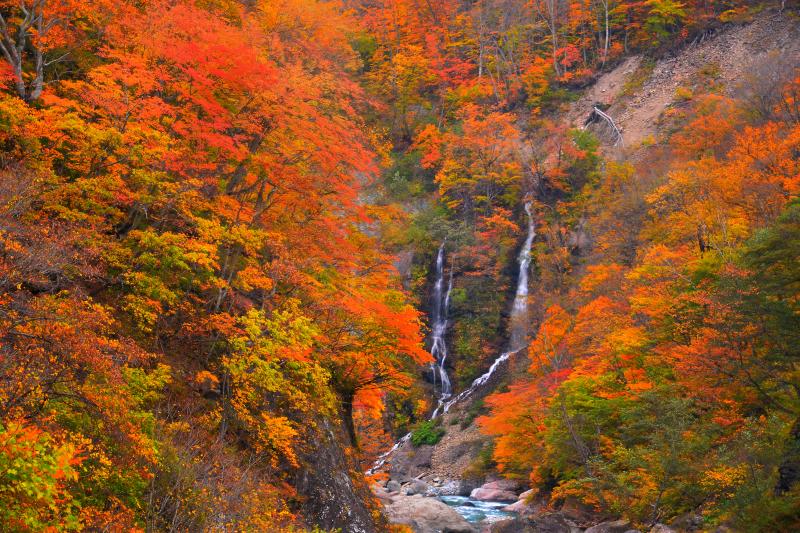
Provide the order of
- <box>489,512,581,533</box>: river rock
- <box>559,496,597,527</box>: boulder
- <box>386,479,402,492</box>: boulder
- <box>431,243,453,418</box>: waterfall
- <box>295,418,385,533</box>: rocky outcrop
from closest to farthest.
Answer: <box>295,418,385,533</box>: rocky outcrop → <box>489,512,581,533</box>: river rock → <box>559,496,597,527</box>: boulder → <box>386,479,402,492</box>: boulder → <box>431,243,453,418</box>: waterfall

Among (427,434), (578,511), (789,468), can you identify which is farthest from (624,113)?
(789,468)

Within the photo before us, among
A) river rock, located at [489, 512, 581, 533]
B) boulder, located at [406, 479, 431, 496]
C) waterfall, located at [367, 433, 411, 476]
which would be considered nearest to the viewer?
river rock, located at [489, 512, 581, 533]

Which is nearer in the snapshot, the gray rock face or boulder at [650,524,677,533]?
boulder at [650,524,677,533]

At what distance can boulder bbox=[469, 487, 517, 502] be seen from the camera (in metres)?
28.2

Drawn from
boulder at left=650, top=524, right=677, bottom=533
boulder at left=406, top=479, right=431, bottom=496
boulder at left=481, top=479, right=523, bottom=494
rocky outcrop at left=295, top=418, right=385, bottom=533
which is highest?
rocky outcrop at left=295, top=418, right=385, bottom=533

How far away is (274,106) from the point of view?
46.3 ft

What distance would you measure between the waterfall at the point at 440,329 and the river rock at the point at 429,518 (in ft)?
48.4

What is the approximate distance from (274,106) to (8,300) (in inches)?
337

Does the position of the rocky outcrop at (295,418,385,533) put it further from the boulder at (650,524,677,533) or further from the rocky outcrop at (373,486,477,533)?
the boulder at (650,524,677,533)

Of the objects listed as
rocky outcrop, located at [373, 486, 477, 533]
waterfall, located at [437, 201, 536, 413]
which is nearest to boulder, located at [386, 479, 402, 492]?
waterfall, located at [437, 201, 536, 413]

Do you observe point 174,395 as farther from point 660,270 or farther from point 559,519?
point 660,270

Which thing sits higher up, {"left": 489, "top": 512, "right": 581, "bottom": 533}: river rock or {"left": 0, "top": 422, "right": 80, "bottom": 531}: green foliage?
{"left": 0, "top": 422, "right": 80, "bottom": 531}: green foliage

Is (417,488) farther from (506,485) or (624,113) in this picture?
(624,113)

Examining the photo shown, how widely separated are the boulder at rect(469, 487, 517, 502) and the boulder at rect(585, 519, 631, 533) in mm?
8921
